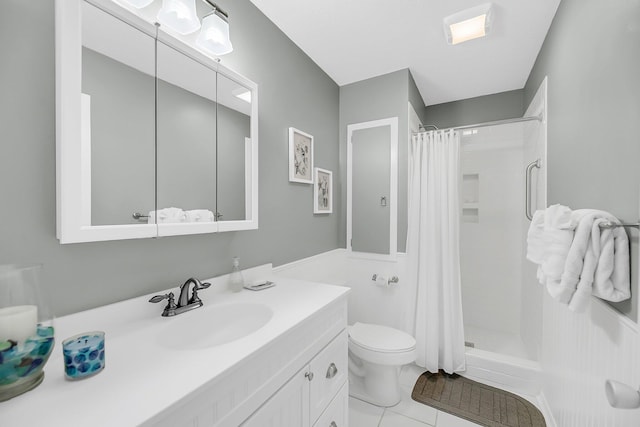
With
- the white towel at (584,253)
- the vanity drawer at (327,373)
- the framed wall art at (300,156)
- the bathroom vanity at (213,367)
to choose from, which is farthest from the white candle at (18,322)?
the white towel at (584,253)

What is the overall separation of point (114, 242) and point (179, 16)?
0.90 metres

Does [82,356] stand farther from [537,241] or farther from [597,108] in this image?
[597,108]

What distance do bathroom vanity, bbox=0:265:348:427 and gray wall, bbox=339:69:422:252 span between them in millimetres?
1115

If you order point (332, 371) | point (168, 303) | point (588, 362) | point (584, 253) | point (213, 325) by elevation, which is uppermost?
point (584, 253)

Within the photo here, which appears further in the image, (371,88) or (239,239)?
(371,88)

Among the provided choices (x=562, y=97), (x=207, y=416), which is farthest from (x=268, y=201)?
(x=562, y=97)

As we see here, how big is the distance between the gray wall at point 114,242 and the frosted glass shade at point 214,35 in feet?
0.40

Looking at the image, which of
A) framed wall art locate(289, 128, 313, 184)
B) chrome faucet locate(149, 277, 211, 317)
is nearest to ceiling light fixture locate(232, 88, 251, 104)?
framed wall art locate(289, 128, 313, 184)

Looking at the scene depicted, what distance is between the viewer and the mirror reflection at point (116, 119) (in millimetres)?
832

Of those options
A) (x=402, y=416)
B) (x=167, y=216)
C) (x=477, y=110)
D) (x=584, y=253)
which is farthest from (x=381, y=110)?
(x=402, y=416)

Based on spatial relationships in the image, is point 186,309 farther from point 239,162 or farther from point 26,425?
point 239,162

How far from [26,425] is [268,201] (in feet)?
4.12

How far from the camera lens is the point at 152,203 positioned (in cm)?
101

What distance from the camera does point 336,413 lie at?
4.24ft
